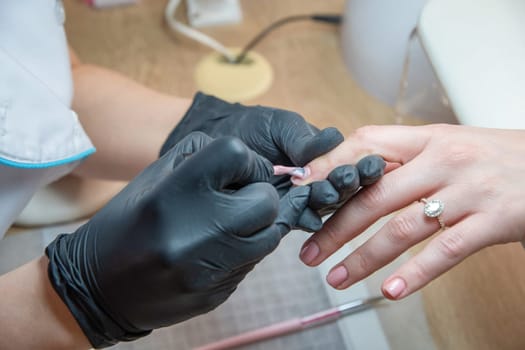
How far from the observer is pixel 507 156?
1.73 feet

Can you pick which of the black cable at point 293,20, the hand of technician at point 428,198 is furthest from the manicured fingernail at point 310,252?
the black cable at point 293,20

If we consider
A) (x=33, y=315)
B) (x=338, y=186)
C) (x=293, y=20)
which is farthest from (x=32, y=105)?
(x=293, y=20)

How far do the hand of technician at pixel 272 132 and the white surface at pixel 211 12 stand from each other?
22.8 inches

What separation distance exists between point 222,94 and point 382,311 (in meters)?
0.55

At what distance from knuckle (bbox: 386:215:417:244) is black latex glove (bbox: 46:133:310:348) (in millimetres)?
106

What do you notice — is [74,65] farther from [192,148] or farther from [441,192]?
[441,192]

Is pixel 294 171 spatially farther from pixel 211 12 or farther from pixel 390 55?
pixel 211 12

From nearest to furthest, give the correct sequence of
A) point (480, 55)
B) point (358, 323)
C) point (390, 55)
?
point (480, 55) < point (358, 323) < point (390, 55)

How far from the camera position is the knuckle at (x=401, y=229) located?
54 centimetres

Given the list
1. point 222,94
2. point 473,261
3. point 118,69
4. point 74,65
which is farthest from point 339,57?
point 473,261

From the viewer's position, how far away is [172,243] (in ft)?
1.41

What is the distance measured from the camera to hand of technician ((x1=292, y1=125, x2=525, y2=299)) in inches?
20.1

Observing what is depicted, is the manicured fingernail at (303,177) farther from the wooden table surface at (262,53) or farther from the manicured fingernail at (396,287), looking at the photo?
the wooden table surface at (262,53)

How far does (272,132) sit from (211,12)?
72 cm
